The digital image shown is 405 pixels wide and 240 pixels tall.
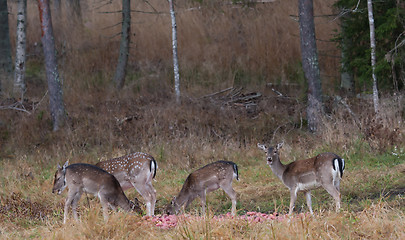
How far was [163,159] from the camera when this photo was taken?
14336mm

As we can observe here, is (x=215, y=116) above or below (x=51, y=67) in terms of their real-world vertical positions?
below

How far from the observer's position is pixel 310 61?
56.2ft

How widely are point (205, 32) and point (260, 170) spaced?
12990mm

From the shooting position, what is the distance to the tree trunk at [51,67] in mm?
16688

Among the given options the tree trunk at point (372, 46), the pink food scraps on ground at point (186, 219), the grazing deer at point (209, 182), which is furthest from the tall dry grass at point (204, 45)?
the pink food scraps on ground at point (186, 219)

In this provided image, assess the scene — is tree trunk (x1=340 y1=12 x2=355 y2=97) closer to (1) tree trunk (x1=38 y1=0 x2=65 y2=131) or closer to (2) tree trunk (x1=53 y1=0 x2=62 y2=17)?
(1) tree trunk (x1=38 y1=0 x2=65 y2=131)

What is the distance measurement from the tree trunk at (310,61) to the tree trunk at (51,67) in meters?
7.35

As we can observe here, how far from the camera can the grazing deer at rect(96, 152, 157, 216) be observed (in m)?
10.7

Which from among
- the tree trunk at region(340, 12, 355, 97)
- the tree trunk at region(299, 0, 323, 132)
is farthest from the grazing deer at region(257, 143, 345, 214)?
the tree trunk at region(340, 12, 355, 97)

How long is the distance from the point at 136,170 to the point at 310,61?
8.18m

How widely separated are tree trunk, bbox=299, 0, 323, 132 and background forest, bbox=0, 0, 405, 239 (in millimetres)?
450

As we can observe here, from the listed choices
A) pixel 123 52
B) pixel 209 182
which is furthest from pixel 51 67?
pixel 209 182

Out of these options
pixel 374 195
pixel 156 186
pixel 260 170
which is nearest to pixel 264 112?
pixel 260 170

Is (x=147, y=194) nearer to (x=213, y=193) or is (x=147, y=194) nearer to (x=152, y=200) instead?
(x=152, y=200)
